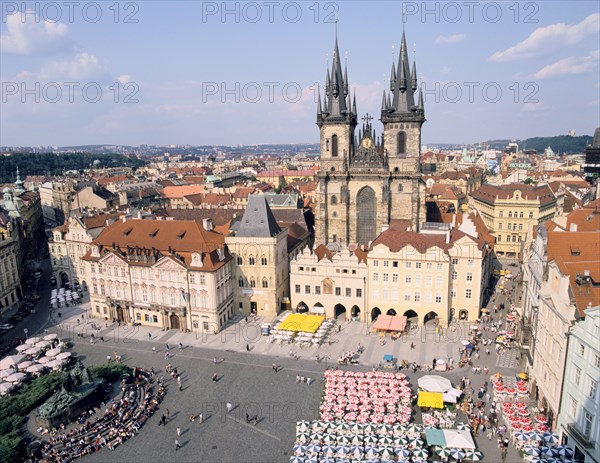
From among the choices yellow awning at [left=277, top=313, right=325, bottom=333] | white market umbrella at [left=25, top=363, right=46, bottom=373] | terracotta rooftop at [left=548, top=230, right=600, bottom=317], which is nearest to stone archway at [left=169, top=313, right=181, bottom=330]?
yellow awning at [left=277, top=313, right=325, bottom=333]

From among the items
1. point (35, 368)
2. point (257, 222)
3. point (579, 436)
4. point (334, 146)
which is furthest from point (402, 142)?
point (35, 368)

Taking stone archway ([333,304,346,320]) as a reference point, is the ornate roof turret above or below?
above

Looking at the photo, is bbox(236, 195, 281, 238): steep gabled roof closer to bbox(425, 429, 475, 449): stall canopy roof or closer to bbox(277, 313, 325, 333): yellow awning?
bbox(277, 313, 325, 333): yellow awning

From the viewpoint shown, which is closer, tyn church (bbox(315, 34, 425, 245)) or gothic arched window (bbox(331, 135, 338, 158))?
tyn church (bbox(315, 34, 425, 245))

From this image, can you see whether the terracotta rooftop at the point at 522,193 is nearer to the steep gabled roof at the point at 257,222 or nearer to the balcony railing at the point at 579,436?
the steep gabled roof at the point at 257,222

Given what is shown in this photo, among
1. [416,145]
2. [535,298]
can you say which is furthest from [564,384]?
[416,145]

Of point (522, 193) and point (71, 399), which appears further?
point (522, 193)

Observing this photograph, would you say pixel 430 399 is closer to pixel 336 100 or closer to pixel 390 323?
pixel 390 323
